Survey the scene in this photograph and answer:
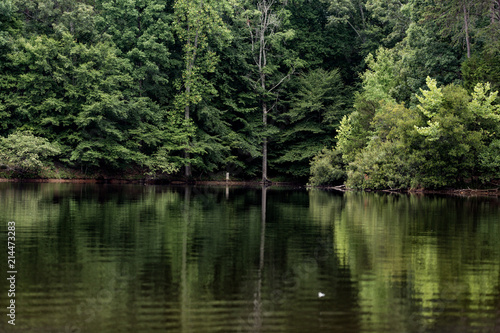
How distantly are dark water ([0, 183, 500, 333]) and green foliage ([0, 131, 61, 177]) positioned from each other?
27807mm

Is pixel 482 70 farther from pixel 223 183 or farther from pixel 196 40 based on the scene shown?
pixel 196 40

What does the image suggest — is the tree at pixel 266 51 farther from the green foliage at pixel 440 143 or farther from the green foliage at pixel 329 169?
the green foliage at pixel 440 143

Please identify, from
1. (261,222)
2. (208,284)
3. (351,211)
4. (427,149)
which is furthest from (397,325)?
(427,149)

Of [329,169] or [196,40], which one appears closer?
[329,169]

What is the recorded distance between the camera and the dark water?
6512 millimetres

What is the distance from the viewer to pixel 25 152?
139ft

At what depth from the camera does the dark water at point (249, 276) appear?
6.51 meters

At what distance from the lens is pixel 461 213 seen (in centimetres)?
2066

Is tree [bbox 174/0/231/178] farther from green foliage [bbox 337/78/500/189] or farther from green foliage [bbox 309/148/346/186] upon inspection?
green foliage [bbox 337/78/500/189]

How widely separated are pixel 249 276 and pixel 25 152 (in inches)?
1475

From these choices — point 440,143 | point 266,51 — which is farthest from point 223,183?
point 440,143

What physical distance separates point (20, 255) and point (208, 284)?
3.85m

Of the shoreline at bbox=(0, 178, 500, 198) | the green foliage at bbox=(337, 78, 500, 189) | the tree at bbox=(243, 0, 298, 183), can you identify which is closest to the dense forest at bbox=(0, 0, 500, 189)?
the green foliage at bbox=(337, 78, 500, 189)

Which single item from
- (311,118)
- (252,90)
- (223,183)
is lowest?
(223,183)
